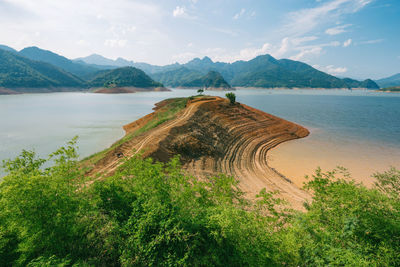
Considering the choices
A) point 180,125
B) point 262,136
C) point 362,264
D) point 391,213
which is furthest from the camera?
point 262,136

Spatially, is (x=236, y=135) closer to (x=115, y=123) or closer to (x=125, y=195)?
(x=125, y=195)

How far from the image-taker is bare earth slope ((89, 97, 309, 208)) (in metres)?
23.4

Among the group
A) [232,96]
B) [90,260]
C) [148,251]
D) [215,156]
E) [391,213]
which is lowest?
[215,156]

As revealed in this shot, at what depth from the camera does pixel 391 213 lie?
8469mm

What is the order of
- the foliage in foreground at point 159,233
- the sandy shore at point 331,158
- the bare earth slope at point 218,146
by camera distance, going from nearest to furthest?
the foliage in foreground at point 159,233 < the bare earth slope at point 218,146 < the sandy shore at point 331,158

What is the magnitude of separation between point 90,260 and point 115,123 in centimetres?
5706

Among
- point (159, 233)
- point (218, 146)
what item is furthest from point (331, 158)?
point (159, 233)

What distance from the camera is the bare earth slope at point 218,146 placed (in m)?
23.4

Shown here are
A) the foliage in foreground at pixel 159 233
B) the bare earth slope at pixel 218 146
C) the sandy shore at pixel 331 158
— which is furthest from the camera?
the sandy shore at pixel 331 158

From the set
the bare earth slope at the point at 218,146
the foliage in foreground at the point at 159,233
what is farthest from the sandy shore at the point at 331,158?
the foliage in foreground at the point at 159,233

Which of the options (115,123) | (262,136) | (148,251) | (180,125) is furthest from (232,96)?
(148,251)

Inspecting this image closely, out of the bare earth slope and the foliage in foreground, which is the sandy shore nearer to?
the bare earth slope

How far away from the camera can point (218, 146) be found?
32625 mm

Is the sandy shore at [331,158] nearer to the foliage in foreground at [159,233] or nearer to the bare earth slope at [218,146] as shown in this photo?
the bare earth slope at [218,146]
